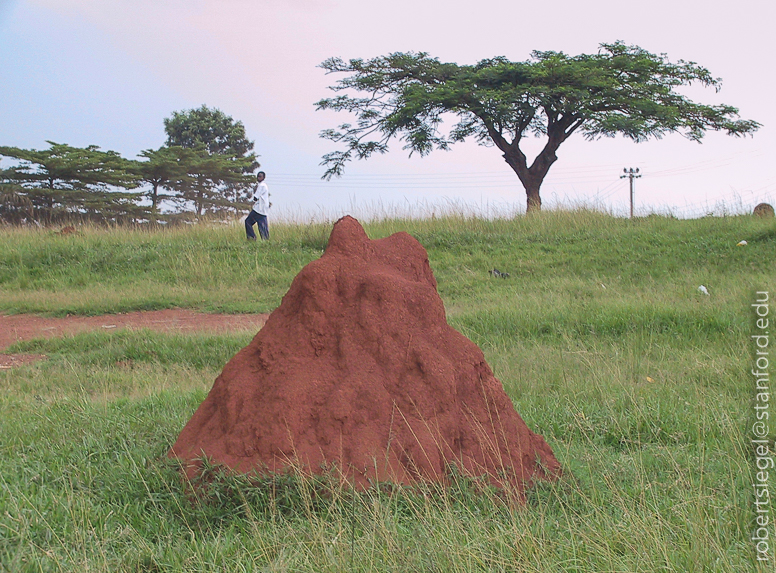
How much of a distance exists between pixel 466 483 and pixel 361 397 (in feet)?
2.18

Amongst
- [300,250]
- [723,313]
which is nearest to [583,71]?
[300,250]

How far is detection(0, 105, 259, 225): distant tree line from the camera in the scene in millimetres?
36875

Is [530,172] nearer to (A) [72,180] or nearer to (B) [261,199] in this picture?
(B) [261,199]

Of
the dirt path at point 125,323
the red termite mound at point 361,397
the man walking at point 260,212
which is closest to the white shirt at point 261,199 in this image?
the man walking at point 260,212

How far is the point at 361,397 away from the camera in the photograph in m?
3.25

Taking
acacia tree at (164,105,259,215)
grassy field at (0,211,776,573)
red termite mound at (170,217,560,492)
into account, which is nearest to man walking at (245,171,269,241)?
grassy field at (0,211,776,573)

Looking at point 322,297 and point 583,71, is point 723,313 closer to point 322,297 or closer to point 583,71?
point 322,297

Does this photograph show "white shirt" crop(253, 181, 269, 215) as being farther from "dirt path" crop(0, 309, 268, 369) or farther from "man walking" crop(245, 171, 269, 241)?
"dirt path" crop(0, 309, 268, 369)

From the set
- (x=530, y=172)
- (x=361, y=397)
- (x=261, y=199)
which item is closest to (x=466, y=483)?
(x=361, y=397)

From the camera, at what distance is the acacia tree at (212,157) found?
40750mm

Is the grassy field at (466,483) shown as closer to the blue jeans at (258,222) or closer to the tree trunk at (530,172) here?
the blue jeans at (258,222)

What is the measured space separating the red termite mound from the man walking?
11.7 m

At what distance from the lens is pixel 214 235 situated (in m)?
16.1

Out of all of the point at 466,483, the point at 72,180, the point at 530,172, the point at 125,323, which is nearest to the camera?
the point at 466,483
